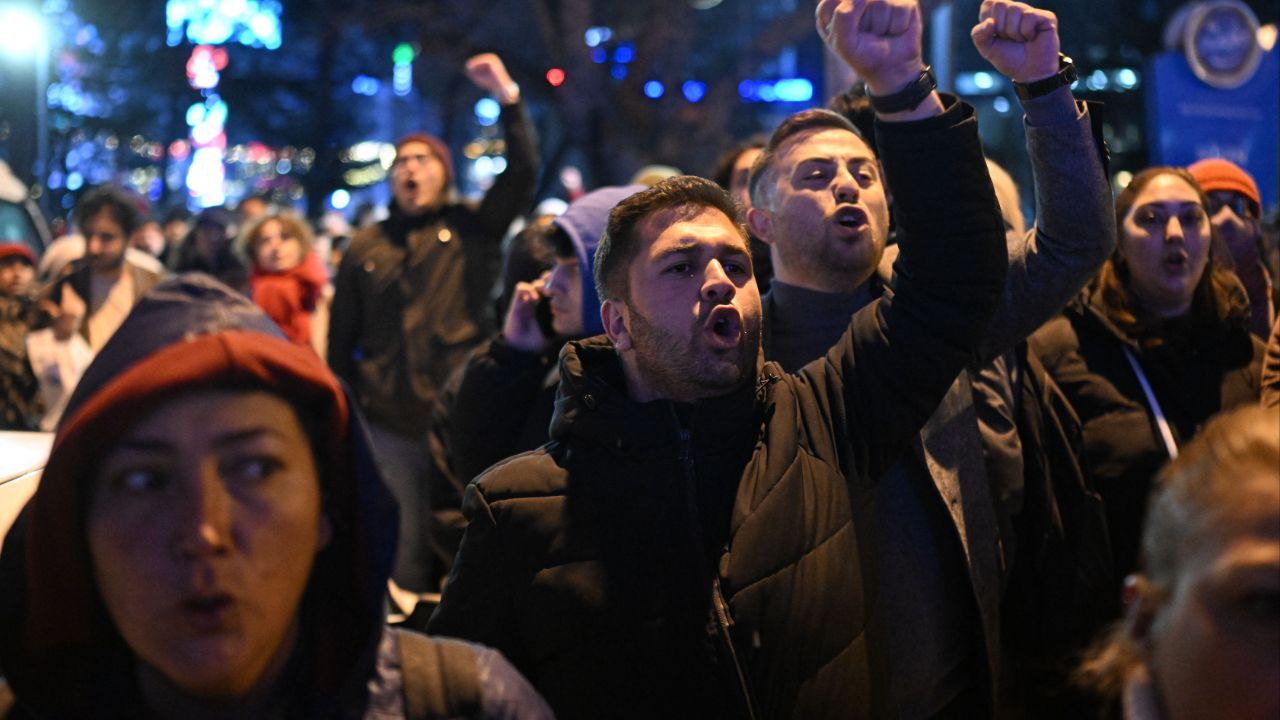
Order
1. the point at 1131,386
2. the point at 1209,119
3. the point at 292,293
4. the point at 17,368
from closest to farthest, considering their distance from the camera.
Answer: the point at 1131,386 < the point at 17,368 < the point at 292,293 < the point at 1209,119

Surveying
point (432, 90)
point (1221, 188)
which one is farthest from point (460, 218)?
point (432, 90)

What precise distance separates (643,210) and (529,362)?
127 cm

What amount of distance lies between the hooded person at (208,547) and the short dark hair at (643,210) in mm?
1268

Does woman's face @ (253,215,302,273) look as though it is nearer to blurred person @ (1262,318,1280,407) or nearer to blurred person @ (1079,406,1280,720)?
blurred person @ (1262,318,1280,407)

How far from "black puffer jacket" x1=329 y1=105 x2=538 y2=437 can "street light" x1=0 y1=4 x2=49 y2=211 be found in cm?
783

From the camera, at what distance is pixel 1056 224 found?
141 inches

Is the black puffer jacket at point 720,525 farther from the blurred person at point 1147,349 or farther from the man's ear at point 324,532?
the blurred person at point 1147,349

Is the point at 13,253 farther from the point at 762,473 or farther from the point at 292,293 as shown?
the point at 762,473

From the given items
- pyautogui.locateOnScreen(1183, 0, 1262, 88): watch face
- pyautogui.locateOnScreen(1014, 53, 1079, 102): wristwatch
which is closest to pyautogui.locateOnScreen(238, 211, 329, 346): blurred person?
pyautogui.locateOnScreen(1014, 53, 1079, 102): wristwatch

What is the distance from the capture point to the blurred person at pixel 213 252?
897 centimetres

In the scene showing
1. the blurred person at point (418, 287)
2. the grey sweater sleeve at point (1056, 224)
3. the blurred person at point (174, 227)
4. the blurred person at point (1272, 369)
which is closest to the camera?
the grey sweater sleeve at point (1056, 224)

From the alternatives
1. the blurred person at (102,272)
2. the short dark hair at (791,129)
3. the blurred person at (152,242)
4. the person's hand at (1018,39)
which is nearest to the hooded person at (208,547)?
the person's hand at (1018,39)

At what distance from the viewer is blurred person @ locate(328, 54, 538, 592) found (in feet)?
25.3

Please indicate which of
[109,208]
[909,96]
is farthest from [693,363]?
[109,208]
